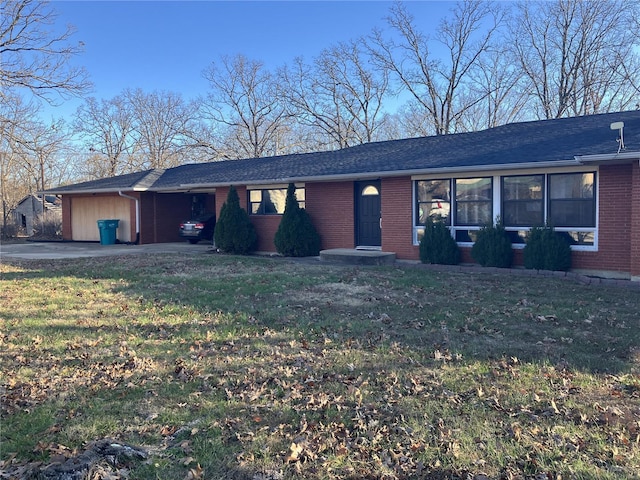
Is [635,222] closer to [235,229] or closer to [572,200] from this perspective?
[572,200]

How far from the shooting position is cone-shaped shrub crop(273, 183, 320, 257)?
16125 mm

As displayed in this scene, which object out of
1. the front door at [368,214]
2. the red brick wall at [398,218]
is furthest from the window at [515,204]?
the front door at [368,214]

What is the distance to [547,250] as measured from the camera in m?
11.5

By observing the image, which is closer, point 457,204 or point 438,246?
point 438,246

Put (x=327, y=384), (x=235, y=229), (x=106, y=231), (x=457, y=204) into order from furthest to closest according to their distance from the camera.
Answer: (x=106, y=231) < (x=235, y=229) < (x=457, y=204) < (x=327, y=384)

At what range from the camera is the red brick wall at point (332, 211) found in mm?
15984

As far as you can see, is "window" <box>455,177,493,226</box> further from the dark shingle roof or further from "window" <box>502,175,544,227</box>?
the dark shingle roof

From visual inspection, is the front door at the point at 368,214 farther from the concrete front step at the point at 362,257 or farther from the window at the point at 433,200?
the window at the point at 433,200

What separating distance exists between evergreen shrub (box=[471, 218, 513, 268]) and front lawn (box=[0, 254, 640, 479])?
3.22 m

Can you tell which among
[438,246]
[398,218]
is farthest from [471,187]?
[398,218]

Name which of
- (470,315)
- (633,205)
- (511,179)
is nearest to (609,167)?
(633,205)

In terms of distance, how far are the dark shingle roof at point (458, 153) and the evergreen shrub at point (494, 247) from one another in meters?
1.55

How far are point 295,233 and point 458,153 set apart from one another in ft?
18.0

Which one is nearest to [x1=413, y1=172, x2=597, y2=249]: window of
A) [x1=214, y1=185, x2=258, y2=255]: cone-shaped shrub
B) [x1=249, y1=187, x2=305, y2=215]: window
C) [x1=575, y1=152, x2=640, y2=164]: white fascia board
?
[x1=575, y1=152, x2=640, y2=164]: white fascia board
